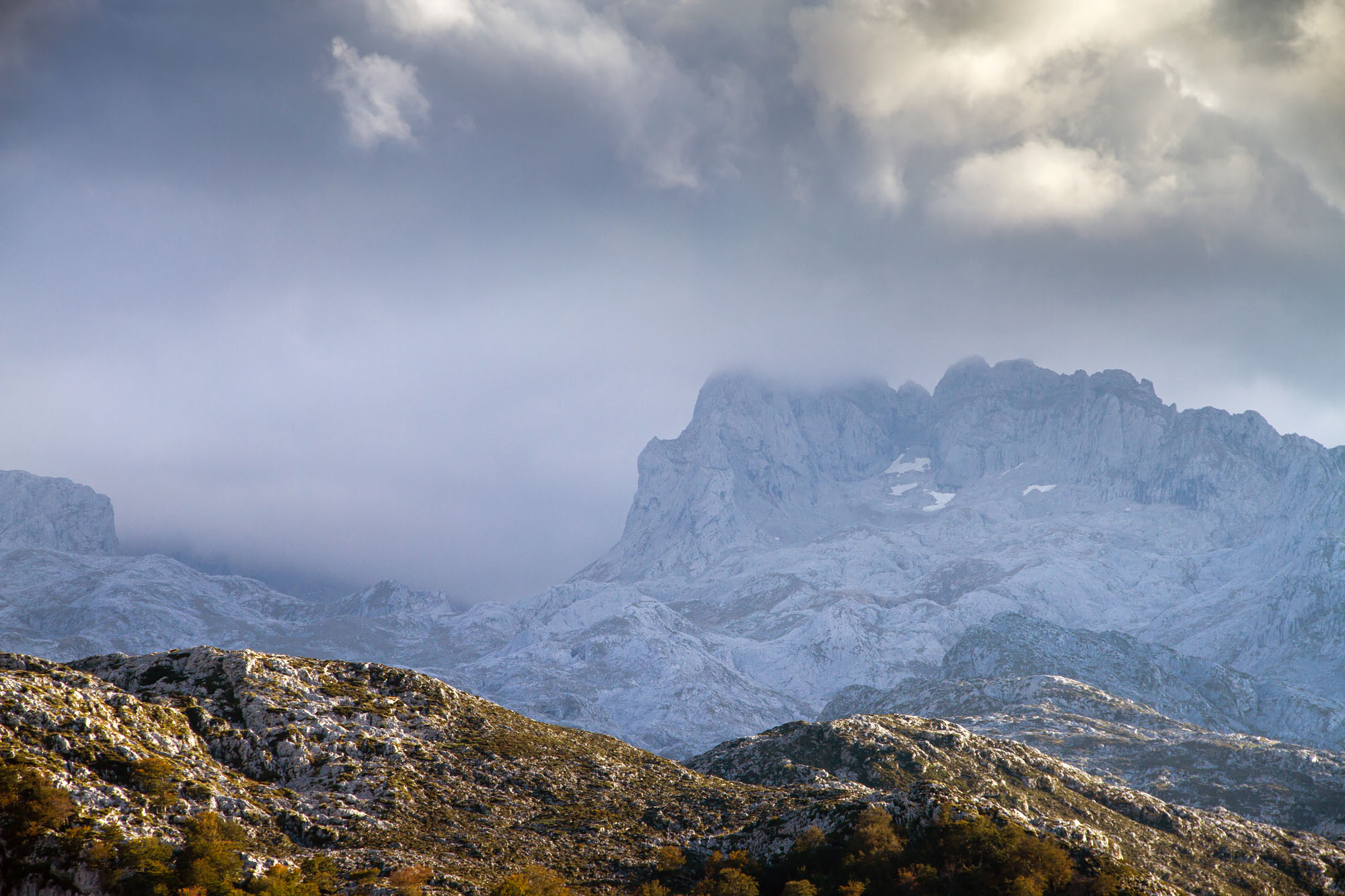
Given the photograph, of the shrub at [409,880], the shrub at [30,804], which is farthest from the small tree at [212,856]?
the shrub at [409,880]

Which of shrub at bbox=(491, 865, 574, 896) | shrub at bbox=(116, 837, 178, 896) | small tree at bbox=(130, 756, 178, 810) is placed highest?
small tree at bbox=(130, 756, 178, 810)

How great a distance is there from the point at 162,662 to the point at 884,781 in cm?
13774

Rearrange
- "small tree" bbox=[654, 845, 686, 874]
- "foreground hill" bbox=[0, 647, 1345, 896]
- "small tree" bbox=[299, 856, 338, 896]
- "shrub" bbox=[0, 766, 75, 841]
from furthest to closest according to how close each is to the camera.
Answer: "small tree" bbox=[654, 845, 686, 874]
"foreground hill" bbox=[0, 647, 1345, 896]
"small tree" bbox=[299, 856, 338, 896]
"shrub" bbox=[0, 766, 75, 841]

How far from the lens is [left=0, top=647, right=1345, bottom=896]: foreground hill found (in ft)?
270

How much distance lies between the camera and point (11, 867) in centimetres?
7156

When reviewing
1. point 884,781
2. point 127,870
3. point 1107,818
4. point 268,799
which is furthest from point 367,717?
point 1107,818

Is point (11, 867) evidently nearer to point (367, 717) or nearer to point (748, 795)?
point (367, 717)

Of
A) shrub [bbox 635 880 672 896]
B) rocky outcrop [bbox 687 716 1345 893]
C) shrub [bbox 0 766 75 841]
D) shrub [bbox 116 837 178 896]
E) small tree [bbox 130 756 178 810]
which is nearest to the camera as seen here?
shrub [bbox 116 837 178 896]

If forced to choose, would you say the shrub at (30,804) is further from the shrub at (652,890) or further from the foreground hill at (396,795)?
the shrub at (652,890)

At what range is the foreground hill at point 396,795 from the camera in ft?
270

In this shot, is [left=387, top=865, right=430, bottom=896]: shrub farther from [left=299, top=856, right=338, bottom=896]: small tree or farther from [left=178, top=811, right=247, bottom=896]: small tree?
[left=178, top=811, right=247, bottom=896]: small tree

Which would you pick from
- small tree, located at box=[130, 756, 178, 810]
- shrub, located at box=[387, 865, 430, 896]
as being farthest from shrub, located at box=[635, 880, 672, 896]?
small tree, located at box=[130, 756, 178, 810]

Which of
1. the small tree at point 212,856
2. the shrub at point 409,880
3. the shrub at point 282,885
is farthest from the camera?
the shrub at point 409,880

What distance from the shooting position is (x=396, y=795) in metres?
103
